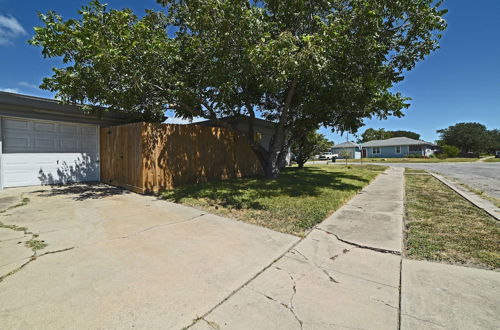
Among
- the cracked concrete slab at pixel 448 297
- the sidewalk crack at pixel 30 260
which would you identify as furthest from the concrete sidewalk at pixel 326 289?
the sidewalk crack at pixel 30 260

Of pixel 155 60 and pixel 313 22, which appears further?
pixel 313 22

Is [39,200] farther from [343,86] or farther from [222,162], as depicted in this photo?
[343,86]

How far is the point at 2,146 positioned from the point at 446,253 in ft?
39.5

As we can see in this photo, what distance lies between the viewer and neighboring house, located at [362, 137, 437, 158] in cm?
3884

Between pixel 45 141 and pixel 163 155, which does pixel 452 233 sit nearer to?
pixel 163 155

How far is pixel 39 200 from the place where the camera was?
→ 20.1 ft

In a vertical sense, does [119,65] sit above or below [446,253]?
above

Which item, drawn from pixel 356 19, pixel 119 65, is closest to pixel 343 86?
pixel 356 19

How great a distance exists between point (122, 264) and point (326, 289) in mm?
2460

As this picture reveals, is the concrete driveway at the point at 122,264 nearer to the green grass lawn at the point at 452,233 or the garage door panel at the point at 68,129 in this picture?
the green grass lawn at the point at 452,233

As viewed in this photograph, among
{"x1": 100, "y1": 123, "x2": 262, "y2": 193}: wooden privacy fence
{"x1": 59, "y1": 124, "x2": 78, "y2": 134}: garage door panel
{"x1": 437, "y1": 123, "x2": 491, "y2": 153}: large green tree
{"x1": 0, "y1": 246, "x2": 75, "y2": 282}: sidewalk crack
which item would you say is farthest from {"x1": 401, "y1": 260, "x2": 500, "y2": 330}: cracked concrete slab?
{"x1": 437, "y1": 123, "x2": 491, "y2": 153}: large green tree

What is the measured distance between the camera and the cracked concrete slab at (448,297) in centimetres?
188

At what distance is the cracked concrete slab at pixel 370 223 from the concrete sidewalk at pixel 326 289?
0.06 ft

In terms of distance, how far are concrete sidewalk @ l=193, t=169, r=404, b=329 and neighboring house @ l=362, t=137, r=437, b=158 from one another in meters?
44.1
